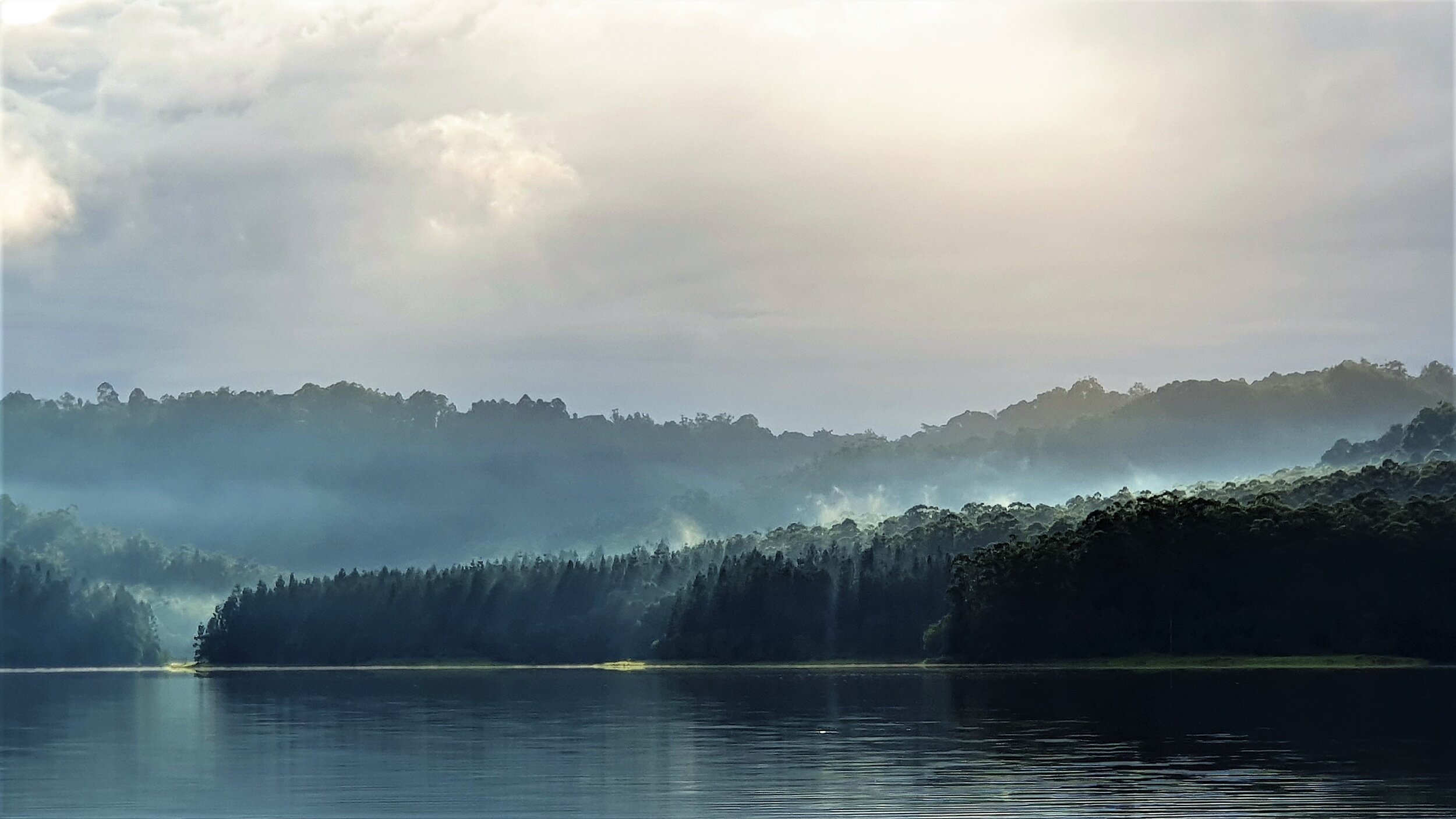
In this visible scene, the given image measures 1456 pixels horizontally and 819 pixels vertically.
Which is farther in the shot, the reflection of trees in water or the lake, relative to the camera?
the reflection of trees in water

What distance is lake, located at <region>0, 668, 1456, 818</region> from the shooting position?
7794cm

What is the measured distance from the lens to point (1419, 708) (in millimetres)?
138000

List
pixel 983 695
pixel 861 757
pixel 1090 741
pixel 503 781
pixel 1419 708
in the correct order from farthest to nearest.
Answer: pixel 983 695
pixel 1419 708
pixel 1090 741
pixel 861 757
pixel 503 781

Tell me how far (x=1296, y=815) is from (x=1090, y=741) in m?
39.1

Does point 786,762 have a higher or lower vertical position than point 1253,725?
higher

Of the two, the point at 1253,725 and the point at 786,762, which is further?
the point at 1253,725

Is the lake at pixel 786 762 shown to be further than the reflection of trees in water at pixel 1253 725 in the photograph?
No

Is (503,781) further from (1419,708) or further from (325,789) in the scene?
(1419,708)

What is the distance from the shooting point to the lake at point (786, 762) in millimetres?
77938

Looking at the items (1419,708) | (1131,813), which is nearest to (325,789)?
(1131,813)

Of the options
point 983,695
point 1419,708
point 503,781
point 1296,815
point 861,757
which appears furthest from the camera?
point 983,695

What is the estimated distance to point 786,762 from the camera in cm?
9856

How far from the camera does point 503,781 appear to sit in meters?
91.9

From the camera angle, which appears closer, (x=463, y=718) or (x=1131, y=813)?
(x=1131, y=813)
